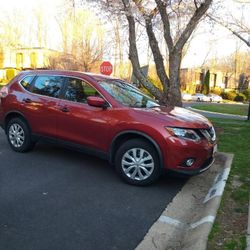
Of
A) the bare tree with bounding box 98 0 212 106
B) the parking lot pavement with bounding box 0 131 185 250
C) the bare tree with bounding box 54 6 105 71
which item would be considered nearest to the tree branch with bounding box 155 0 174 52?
the bare tree with bounding box 98 0 212 106

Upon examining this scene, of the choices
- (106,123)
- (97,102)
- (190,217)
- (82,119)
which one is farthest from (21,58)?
(190,217)

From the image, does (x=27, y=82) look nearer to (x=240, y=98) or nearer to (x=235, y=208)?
(x=235, y=208)

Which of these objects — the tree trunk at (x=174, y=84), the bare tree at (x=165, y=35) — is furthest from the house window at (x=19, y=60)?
the tree trunk at (x=174, y=84)

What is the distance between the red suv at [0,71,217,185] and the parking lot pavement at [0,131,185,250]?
40cm

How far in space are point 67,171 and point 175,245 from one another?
276 cm

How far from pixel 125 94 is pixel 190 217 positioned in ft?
8.40

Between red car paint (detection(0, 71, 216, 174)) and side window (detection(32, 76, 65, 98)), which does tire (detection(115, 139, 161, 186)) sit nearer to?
red car paint (detection(0, 71, 216, 174))

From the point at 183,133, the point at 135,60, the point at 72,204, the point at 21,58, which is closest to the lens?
the point at 72,204

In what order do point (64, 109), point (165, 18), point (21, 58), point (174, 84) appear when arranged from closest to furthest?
1. point (64, 109)
2. point (165, 18)
3. point (174, 84)
4. point (21, 58)

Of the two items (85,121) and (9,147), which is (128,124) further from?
(9,147)

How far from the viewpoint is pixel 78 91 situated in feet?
20.2

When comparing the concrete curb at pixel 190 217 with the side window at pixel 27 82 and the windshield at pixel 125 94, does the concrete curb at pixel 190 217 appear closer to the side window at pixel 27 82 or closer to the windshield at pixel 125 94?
the windshield at pixel 125 94

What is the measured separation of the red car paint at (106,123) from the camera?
5141 millimetres

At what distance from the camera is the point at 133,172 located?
5402mm
